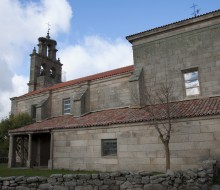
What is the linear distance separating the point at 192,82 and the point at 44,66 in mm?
23854

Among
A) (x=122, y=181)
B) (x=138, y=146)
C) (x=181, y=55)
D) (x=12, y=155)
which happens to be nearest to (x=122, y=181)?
(x=122, y=181)

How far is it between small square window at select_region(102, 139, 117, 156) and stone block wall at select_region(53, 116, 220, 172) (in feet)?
0.85

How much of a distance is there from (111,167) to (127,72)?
7947 millimetres

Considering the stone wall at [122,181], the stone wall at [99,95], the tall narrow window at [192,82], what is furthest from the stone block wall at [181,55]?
the stone wall at [122,181]

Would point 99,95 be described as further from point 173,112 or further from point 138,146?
point 173,112

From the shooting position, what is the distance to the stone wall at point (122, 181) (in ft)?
30.5

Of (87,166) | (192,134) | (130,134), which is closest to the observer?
(192,134)

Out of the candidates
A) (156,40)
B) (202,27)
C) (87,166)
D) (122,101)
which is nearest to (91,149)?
(87,166)

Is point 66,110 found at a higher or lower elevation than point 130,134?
higher

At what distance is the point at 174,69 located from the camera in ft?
56.4

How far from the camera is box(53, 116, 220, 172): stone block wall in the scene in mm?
12523

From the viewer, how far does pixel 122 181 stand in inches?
391

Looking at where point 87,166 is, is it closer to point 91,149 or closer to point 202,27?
point 91,149

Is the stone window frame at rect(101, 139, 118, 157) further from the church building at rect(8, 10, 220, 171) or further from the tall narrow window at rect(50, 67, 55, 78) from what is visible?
the tall narrow window at rect(50, 67, 55, 78)
